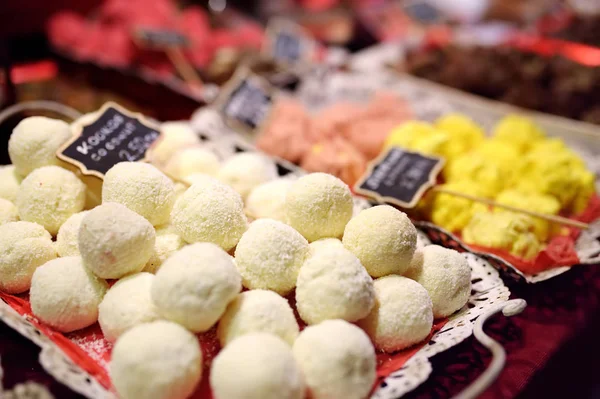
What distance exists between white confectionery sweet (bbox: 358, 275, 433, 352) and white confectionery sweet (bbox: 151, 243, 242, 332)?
391 mm

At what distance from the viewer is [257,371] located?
3.35ft

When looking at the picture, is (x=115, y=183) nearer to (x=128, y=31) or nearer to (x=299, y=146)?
(x=299, y=146)

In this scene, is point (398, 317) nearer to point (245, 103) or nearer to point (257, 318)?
point (257, 318)

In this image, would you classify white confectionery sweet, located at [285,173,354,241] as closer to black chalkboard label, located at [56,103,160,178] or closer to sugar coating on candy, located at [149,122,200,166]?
black chalkboard label, located at [56,103,160,178]

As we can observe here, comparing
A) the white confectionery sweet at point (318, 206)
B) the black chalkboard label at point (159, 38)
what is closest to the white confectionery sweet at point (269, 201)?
the white confectionery sweet at point (318, 206)

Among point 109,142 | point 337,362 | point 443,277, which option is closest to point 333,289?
point 337,362

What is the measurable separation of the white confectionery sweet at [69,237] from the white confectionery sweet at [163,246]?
220 millimetres

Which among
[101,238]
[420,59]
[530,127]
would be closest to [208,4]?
[420,59]

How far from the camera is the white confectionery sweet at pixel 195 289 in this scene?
1.14 metres

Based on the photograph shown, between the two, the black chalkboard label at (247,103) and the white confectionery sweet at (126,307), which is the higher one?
the black chalkboard label at (247,103)

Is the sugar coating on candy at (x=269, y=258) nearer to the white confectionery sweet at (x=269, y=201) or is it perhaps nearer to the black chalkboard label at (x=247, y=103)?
the white confectionery sweet at (x=269, y=201)

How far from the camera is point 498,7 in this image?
4703 mm

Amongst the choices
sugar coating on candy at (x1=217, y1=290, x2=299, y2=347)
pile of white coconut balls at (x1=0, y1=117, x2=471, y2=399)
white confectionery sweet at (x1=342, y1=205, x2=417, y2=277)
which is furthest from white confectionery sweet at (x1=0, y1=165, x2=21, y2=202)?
white confectionery sweet at (x1=342, y1=205, x2=417, y2=277)

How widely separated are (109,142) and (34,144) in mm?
233
